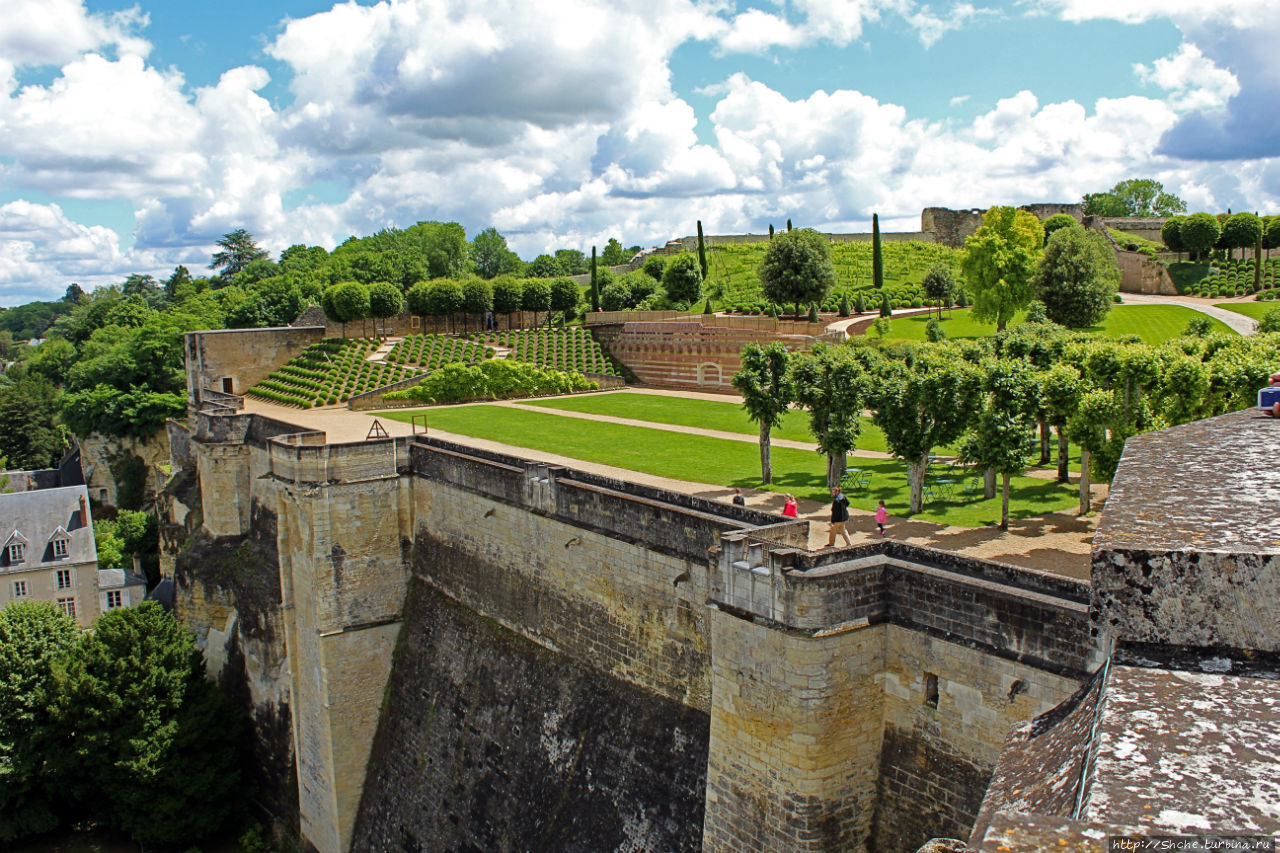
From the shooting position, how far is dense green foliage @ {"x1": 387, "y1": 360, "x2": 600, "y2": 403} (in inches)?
1700

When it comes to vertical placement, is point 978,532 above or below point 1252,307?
below

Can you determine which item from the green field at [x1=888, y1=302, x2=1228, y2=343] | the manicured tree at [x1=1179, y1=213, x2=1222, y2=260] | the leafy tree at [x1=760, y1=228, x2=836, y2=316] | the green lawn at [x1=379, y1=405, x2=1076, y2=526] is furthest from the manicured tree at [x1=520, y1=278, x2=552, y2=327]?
the manicured tree at [x1=1179, y1=213, x2=1222, y2=260]

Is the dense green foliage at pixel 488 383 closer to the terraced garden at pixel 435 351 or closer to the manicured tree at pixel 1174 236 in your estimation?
the terraced garden at pixel 435 351

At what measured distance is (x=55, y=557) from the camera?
41562 millimetres

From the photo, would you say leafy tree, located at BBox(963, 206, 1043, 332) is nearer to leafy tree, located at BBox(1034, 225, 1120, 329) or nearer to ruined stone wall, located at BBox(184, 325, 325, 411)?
leafy tree, located at BBox(1034, 225, 1120, 329)

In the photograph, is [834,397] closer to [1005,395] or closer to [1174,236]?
[1005,395]

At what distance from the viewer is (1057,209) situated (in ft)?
292

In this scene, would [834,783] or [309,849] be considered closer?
[834,783]

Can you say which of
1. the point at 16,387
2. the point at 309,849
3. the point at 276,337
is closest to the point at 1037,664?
the point at 309,849

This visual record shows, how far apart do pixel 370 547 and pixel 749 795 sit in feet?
39.6

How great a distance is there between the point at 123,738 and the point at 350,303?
3359 cm

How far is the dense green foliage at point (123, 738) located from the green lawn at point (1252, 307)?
161 feet

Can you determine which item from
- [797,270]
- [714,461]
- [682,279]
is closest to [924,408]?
[714,461]

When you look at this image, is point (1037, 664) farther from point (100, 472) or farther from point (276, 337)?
point (100, 472)
